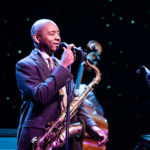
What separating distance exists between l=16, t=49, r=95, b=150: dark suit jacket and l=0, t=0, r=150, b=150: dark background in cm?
197

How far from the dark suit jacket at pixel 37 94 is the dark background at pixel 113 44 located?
1.97m

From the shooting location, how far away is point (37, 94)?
159cm

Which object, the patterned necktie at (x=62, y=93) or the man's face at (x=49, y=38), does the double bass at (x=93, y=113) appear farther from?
the man's face at (x=49, y=38)

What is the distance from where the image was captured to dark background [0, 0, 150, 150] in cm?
371

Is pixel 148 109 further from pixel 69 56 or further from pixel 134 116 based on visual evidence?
pixel 69 56

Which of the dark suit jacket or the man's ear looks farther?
the man's ear

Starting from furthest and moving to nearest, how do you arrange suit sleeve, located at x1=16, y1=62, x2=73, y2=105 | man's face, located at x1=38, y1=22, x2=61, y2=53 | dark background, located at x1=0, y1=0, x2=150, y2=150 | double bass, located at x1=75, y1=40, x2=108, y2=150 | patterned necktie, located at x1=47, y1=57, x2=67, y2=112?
dark background, located at x1=0, y1=0, x2=150, y2=150 → double bass, located at x1=75, y1=40, x2=108, y2=150 → man's face, located at x1=38, y1=22, x2=61, y2=53 → patterned necktie, located at x1=47, y1=57, x2=67, y2=112 → suit sleeve, located at x1=16, y1=62, x2=73, y2=105

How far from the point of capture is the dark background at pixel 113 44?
3705 millimetres

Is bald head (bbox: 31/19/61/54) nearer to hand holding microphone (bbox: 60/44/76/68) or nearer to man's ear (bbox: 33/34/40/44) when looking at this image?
man's ear (bbox: 33/34/40/44)

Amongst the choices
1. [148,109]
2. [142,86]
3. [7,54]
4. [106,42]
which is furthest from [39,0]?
[148,109]

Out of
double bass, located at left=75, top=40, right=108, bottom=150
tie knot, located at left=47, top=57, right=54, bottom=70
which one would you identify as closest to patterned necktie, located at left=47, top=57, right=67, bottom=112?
tie knot, located at left=47, top=57, right=54, bottom=70

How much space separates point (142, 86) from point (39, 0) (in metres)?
2.20

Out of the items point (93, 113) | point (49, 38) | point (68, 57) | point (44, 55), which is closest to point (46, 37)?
point (49, 38)

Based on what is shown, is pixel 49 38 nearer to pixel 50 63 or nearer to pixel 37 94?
pixel 50 63
